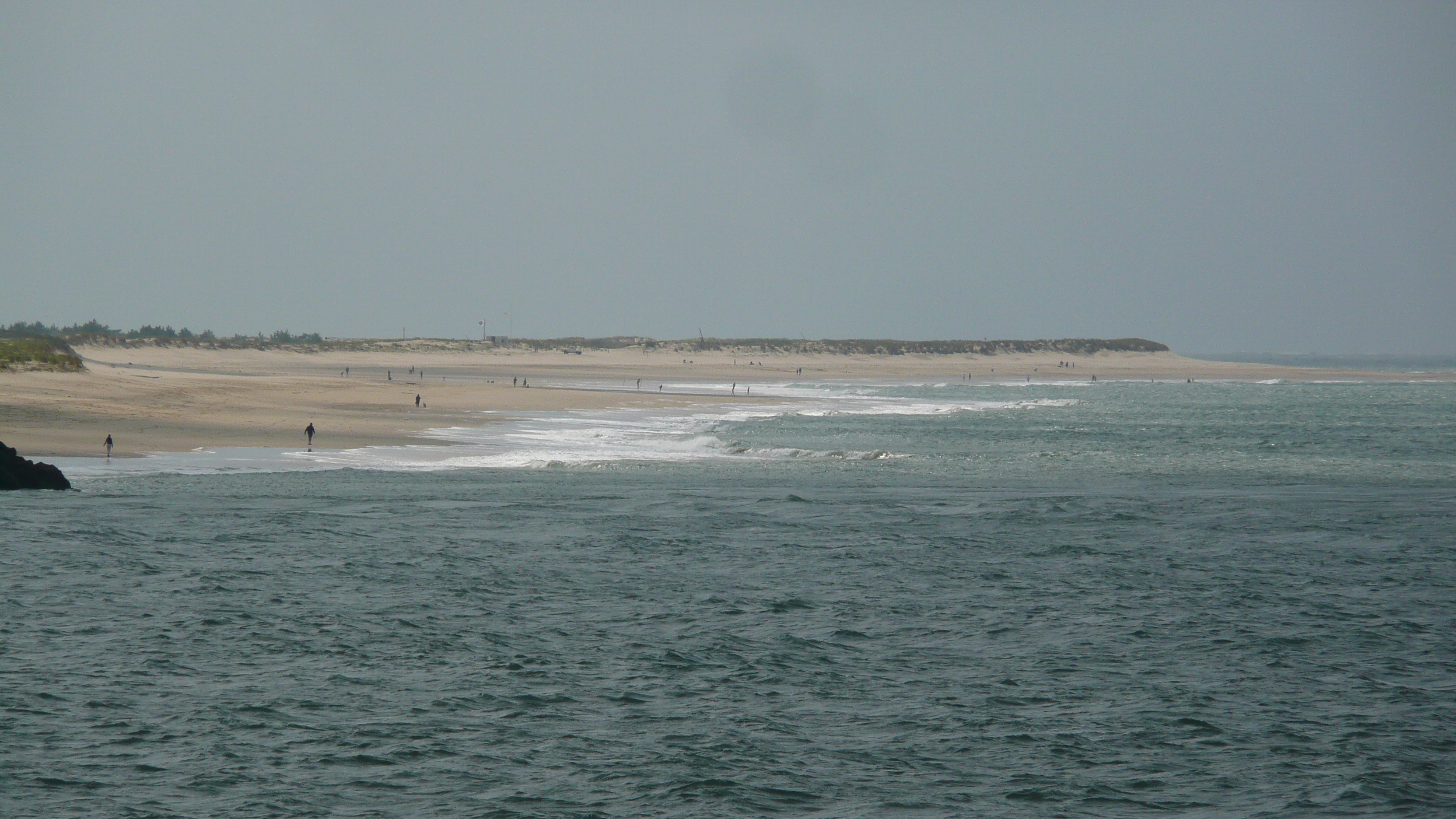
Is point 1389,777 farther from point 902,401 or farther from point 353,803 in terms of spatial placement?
point 902,401

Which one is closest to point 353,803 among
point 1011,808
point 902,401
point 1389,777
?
point 1011,808

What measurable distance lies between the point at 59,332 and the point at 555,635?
133766mm

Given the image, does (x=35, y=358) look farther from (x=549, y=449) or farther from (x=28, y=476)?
(x=28, y=476)

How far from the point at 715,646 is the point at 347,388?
2293 inches

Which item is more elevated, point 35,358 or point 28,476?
point 35,358

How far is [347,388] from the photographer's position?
70125mm

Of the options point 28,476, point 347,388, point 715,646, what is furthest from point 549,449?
point 347,388

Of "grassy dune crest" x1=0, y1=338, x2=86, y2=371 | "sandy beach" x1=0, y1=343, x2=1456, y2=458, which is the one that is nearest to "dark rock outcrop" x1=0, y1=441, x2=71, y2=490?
"sandy beach" x1=0, y1=343, x2=1456, y2=458

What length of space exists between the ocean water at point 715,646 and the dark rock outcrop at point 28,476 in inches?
36.1

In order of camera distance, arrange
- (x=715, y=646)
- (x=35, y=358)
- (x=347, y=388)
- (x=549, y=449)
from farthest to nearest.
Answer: (x=347, y=388) < (x=35, y=358) < (x=549, y=449) < (x=715, y=646)

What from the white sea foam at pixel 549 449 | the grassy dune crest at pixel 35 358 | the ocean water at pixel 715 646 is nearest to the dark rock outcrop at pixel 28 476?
the ocean water at pixel 715 646

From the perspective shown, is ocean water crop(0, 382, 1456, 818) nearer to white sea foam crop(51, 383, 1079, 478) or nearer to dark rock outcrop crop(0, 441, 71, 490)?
dark rock outcrop crop(0, 441, 71, 490)

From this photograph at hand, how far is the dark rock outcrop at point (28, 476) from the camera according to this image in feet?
96.4

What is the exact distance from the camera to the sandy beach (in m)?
42.4
